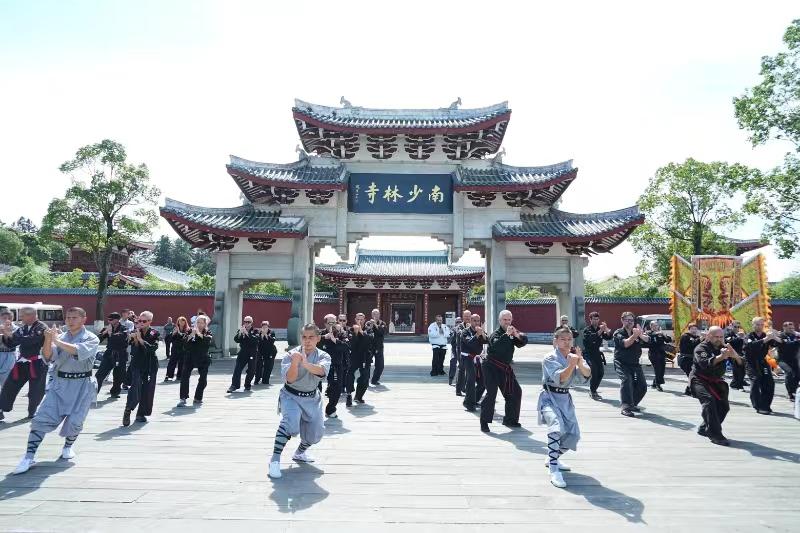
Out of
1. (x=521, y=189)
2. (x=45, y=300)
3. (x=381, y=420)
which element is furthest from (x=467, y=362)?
(x=45, y=300)

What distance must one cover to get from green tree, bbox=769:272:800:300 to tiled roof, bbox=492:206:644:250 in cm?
2401

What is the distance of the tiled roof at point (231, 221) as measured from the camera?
16.7 meters

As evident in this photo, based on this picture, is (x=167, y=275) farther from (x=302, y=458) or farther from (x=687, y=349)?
(x=302, y=458)

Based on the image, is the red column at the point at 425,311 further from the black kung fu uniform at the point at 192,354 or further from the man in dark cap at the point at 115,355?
the black kung fu uniform at the point at 192,354

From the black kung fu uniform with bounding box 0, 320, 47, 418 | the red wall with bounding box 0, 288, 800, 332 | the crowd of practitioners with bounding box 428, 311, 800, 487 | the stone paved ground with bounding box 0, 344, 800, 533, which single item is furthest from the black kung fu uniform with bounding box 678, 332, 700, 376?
the red wall with bounding box 0, 288, 800, 332

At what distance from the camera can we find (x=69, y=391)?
5875 millimetres

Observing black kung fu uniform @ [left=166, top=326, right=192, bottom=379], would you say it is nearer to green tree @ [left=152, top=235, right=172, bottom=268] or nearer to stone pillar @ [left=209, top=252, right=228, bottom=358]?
stone pillar @ [left=209, top=252, right=228, bottom=358]

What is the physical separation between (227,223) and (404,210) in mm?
6350

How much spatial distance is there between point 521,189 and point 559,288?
12.9 feet

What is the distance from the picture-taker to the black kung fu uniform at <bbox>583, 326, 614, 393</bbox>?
10666 millimetres

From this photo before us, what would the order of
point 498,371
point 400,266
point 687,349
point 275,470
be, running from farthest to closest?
point 400,266 < point 687,349 < point 498,371 < point 275,470

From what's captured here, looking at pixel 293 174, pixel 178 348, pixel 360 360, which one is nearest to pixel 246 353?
pixel 178 348

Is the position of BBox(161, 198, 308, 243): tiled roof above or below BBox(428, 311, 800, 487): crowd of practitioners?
above

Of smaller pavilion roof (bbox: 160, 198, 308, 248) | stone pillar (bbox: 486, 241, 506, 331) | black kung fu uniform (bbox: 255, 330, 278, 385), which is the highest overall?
smaller pavilion roof (bbox: 160, 198, 308, 248)
